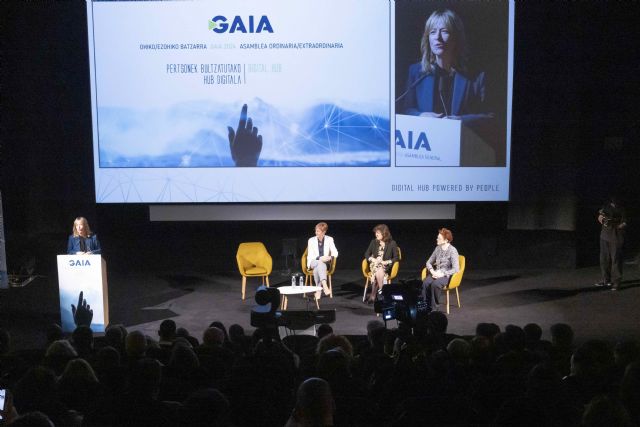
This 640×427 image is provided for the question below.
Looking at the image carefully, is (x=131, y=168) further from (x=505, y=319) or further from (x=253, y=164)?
(x=505, y=319)

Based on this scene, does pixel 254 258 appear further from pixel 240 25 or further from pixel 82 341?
pixel 82 341

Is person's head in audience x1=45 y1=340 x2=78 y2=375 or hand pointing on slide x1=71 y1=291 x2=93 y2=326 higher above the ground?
person's head in audience x1=45 y1=340 x2=78 y2=375

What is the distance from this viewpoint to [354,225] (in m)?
9.05

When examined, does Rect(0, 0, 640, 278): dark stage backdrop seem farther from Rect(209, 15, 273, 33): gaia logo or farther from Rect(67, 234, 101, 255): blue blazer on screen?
Rect(67, 234, 101, 255): blue blazer on screen

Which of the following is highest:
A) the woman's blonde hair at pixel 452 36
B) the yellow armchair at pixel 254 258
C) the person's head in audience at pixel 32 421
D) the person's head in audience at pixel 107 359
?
the woman's blonde hair at pixel 452 36

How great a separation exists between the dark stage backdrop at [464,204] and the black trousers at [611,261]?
1075 mm

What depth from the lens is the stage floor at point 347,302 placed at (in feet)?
20.9

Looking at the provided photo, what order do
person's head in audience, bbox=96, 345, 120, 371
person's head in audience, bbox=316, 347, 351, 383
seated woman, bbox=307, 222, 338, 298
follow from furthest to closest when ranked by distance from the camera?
seated woman, bbox=307, 222, 338, 298, person's head in audience, bbox=96, 345, 120, 371, person's head in audience, bbox=316, 347, 351, 383

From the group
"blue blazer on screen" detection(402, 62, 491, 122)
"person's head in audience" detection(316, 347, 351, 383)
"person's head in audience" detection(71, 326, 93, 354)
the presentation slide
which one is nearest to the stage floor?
the presentation slide

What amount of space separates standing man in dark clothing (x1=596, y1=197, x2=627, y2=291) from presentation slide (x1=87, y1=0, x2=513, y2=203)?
1.29 meters

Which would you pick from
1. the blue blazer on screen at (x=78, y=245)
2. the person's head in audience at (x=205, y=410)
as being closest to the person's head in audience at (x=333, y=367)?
the person's head in audience at (x=205, y=410)

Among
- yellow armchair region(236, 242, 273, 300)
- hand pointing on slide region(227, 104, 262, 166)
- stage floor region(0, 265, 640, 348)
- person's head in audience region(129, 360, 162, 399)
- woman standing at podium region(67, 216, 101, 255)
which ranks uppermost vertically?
hand pointing on slide region(227, 104, 262, 166)

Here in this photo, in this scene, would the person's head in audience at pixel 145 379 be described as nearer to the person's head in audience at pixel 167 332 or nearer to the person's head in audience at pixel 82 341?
the person's head in audience at pixel 82 341

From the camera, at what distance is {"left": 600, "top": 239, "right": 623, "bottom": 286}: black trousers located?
7707 mm
